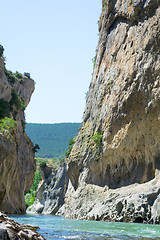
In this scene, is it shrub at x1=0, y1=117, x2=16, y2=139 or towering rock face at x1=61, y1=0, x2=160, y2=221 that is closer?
towering rock face at x1=61, y1=0, x2=160, y2=221

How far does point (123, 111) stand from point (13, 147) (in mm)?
12705

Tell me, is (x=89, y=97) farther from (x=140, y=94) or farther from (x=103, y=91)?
(x=140, y=94)

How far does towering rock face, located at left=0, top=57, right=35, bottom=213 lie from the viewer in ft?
110

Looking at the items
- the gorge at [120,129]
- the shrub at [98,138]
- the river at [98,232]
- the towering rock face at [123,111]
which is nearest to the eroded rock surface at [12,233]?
the river at [98,232]

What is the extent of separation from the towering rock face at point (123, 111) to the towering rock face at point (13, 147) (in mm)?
7870

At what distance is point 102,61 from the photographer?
40.3 metres

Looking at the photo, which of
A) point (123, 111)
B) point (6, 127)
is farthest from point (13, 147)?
point (123, 111)

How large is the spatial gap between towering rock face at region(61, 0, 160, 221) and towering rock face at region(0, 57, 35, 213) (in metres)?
7.87

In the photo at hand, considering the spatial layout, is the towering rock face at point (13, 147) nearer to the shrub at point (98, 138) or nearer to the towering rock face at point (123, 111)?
the towering rock face at point (123, 111)

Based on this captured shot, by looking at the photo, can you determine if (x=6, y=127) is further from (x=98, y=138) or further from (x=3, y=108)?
(x=98, y=138)

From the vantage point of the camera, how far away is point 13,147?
114ft

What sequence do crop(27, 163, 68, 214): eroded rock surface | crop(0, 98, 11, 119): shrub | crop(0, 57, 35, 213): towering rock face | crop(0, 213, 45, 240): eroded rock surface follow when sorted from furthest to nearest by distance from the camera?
crop(27, 163, 68, 214): eroded rock surface → crop(0, 98, 11, 119): shrub → crop(0, 57, 35, 213): towering rock face → crop(0, 213, 45, 240): eroded rock surface

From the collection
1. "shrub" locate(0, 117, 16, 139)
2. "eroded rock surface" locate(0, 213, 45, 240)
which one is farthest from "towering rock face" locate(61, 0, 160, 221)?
"eroded rock surface" locate(0, 213, 45, 240)

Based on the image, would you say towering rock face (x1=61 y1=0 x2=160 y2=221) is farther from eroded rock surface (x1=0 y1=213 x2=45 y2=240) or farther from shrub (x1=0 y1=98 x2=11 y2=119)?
eroded rock surface (x1=0 y1=213 x2=45 y2=240)
